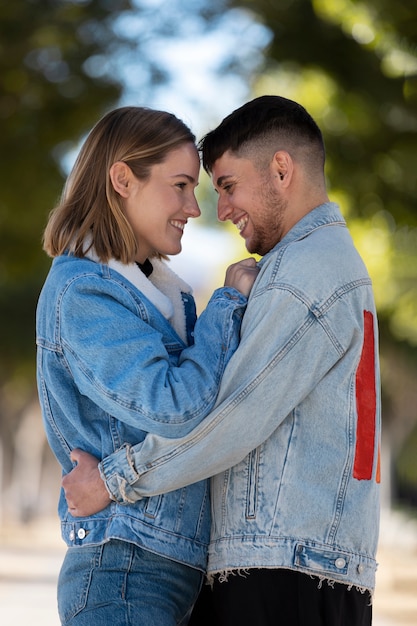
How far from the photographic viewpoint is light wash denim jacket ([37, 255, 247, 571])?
2213 mm

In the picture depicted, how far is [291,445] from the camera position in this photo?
2.28 m

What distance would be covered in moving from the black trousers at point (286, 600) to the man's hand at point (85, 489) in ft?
1.13

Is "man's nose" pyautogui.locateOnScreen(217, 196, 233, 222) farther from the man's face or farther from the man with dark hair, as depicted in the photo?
the man with dark hair

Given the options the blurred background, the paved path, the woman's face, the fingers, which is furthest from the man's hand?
the paved path

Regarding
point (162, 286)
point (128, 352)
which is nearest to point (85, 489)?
point (128, 352)

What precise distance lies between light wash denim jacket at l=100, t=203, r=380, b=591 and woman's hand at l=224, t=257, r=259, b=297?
0.17 ft

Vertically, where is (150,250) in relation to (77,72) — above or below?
below

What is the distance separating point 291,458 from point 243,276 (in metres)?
0.45

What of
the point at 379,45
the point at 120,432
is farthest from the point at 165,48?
the point at 120,432

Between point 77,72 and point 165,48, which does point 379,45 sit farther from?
point 77,72

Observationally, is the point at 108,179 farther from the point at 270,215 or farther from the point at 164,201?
the point at 270,215

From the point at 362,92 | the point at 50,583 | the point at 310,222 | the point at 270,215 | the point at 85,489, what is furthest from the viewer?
the point at 50,583

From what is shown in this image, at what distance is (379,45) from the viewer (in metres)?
5.61

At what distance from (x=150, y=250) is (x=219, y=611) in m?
0.92
